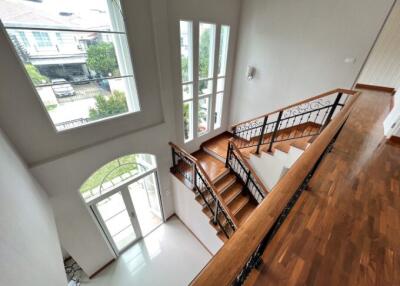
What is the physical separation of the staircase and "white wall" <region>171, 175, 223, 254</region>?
6.1 inches

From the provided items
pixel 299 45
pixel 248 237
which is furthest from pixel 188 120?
pixel 248 237

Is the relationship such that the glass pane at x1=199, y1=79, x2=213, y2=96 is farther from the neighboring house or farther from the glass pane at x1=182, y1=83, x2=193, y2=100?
the neighboring house

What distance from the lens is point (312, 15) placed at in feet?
13.1

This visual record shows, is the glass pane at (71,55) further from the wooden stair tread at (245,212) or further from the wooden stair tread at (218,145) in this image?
the wooden stair tread at (245,212)

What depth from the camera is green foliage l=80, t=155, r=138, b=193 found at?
3.39 meters

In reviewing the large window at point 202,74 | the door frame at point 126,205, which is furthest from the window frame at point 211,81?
the door frame at point 126,205

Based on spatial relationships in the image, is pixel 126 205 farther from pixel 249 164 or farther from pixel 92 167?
pixel 249 164

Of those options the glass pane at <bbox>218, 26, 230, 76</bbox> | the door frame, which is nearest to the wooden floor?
the door frame

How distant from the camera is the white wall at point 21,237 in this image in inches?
49.2

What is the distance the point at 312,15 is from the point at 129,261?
771 cm

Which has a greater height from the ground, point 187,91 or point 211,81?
point 211,81

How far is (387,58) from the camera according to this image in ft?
19.0

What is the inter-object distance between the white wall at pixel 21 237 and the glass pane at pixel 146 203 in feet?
7.30

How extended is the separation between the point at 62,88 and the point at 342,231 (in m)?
4.06
